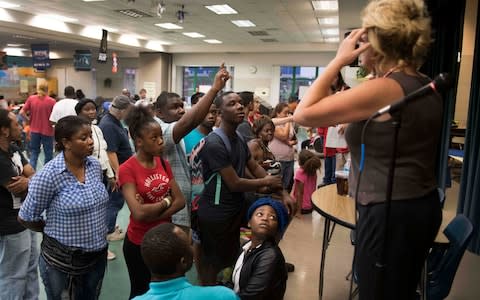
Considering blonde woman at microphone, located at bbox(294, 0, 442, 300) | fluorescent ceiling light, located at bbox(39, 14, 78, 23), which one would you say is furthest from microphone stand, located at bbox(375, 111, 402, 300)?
fluorescent ceiling light, located at bbox(39, 14, 78, 23)

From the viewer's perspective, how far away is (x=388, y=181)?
1013 millimetres

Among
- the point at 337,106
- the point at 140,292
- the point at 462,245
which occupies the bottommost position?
the point at 140,292

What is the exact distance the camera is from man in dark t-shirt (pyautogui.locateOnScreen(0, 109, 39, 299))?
2002 millimetres

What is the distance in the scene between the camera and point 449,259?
2115 mm

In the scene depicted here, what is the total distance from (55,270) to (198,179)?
98 centimetres

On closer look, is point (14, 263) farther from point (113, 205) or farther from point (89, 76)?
point (89, 76)

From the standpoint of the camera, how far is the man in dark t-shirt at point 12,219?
78.8 inches

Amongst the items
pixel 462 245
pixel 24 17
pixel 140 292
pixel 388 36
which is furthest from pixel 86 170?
pixel 24 17

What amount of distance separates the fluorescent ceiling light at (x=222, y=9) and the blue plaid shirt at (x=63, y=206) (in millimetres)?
7665

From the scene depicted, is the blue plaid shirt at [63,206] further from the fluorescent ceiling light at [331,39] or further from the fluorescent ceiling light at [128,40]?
the fluorescent ceiling light at [128,40]

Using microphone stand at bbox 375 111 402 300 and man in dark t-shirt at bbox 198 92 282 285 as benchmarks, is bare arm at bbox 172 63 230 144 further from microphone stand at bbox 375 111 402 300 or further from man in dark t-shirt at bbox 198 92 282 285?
microphone stand at bbox 375 111 402 300

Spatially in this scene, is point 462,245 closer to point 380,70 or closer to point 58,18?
point 380,70

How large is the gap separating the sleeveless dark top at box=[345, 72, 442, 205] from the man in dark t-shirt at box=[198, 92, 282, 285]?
1.21 m

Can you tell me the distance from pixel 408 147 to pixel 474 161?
375 centimetres
